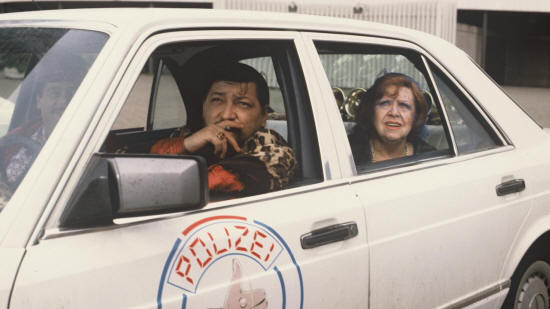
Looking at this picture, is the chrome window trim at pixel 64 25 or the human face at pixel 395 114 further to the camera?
the human face at pixel 395 114

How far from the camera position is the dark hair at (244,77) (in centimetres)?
286

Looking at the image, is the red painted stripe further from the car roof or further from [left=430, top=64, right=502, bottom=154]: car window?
[left=430, top=64, right=502, bottom=154]: car window

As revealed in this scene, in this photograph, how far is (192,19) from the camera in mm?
2346

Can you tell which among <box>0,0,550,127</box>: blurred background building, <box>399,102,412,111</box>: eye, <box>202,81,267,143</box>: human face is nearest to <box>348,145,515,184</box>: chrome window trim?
<box>399,102,412,111</box>: eye

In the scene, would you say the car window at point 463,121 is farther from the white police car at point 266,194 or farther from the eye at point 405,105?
the eye at point 405,105

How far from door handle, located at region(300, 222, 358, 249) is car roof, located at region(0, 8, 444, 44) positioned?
0.69 m

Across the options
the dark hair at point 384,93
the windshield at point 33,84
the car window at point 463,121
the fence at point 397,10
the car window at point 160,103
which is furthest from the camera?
the fence at point 397,10

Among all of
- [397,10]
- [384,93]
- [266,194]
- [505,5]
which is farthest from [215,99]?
[505,5]

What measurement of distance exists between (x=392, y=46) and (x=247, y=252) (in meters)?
1.23

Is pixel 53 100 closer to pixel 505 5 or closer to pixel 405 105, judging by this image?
pixel 405 105

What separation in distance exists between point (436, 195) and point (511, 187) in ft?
1.70

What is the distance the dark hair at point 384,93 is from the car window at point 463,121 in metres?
0.09

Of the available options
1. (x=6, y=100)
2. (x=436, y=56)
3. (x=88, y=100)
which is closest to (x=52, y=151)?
(x=88, y=100)

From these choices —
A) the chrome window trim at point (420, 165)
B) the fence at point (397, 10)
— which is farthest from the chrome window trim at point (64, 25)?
the fence at point (397, 10)
